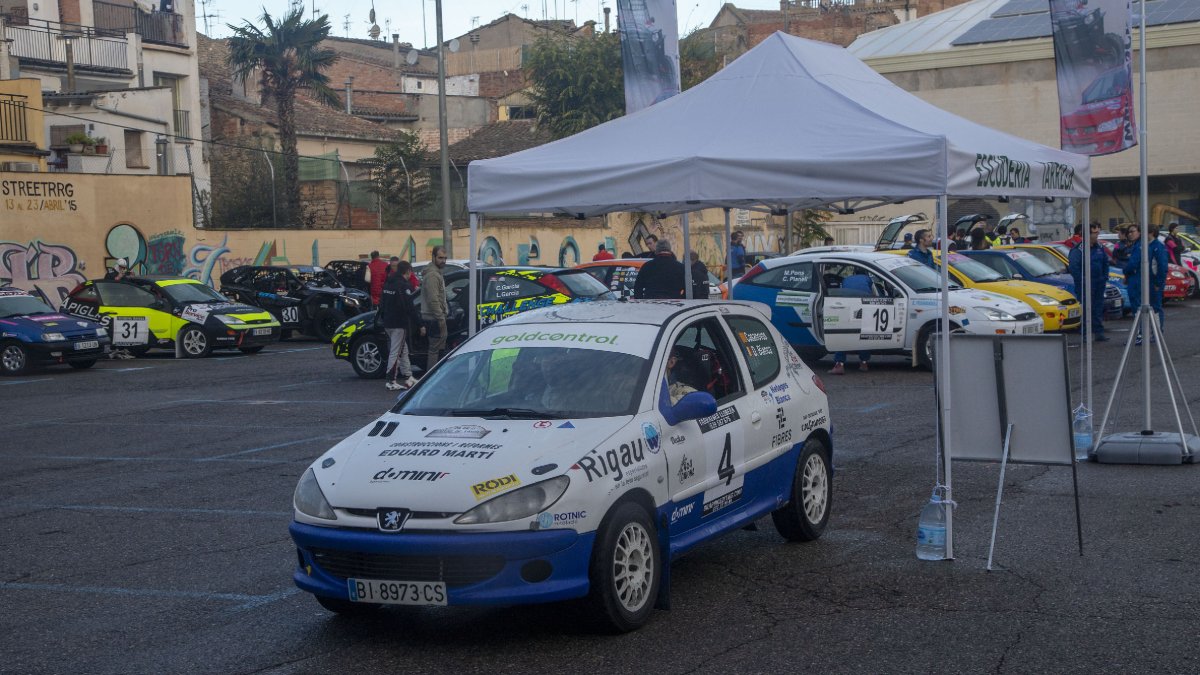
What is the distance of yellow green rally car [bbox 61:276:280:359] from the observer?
981 inches

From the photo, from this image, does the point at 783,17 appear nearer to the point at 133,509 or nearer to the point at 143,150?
the point at 143,150

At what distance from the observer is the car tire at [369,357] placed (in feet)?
62.9

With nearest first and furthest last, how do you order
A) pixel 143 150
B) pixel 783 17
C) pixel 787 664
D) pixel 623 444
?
pixel 787 664, pixel 623 444, pixel 143 150, pixel 783 17

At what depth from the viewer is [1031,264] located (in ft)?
76.2

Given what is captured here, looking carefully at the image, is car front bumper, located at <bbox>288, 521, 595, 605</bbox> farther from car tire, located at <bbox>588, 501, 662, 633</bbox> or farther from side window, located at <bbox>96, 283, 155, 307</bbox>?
side window, located at <bbox>96, 283, 155, 307</bbox>

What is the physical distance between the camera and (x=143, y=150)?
40.3 m

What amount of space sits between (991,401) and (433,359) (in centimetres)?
1138

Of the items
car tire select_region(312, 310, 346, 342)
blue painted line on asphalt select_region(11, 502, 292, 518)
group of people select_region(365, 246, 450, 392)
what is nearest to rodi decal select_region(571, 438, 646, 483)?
blue painted line on asphalt select_region(11, 502, 292, 518)

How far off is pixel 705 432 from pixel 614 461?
A: 91 cm

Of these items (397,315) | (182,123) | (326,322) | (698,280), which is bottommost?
(326,322)

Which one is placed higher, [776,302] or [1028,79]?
[1028,79]

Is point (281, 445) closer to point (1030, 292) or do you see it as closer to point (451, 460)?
point (451, 460)

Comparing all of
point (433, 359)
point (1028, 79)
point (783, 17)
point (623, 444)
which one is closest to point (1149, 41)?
point (1028, 79)

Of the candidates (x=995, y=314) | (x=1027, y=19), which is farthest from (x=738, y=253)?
(x=1027, y=19)
